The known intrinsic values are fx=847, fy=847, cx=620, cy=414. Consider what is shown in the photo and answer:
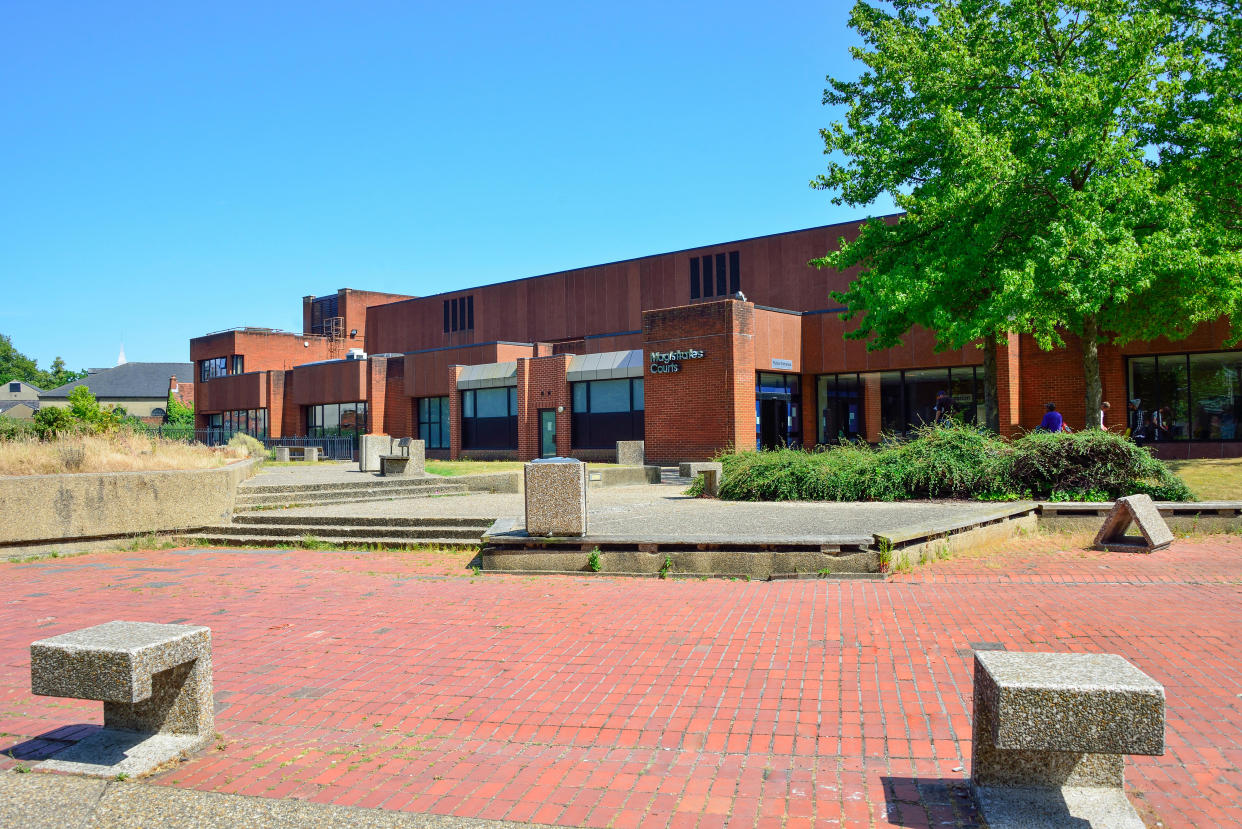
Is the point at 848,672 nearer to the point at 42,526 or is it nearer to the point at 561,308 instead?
the point at 42,526

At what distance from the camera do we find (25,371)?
10781cm

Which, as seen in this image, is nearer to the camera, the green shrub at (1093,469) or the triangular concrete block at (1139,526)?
the triangular concrete block at (1139,526)

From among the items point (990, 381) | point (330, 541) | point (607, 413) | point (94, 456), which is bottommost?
point (330, 541)

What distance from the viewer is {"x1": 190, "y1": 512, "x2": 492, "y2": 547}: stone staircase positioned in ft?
38.0

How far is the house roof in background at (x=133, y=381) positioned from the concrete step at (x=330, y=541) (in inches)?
3003

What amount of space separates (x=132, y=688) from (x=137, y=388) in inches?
3429

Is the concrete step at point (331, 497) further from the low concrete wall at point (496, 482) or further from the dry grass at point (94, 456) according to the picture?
the dry grass at point (94, 456)

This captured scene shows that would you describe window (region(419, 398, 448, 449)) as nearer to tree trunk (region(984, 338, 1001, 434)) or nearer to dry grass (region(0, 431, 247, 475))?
dry grass (region(0, 431, 247, 475))

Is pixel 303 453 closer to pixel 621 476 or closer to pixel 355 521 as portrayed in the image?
pixel 621 476

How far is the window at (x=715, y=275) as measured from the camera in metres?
38.4

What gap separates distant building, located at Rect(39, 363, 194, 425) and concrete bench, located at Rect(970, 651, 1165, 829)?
279ft

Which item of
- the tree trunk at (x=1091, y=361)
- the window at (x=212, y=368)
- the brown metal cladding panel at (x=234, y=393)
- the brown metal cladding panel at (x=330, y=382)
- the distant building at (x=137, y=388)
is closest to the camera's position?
the tree trunk at (x=1091, y=361)

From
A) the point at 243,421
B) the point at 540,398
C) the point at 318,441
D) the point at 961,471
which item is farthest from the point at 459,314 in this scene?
the point at 961,471

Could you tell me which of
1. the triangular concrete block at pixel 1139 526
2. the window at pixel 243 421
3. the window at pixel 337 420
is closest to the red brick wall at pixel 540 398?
the window at pixel 337 420
